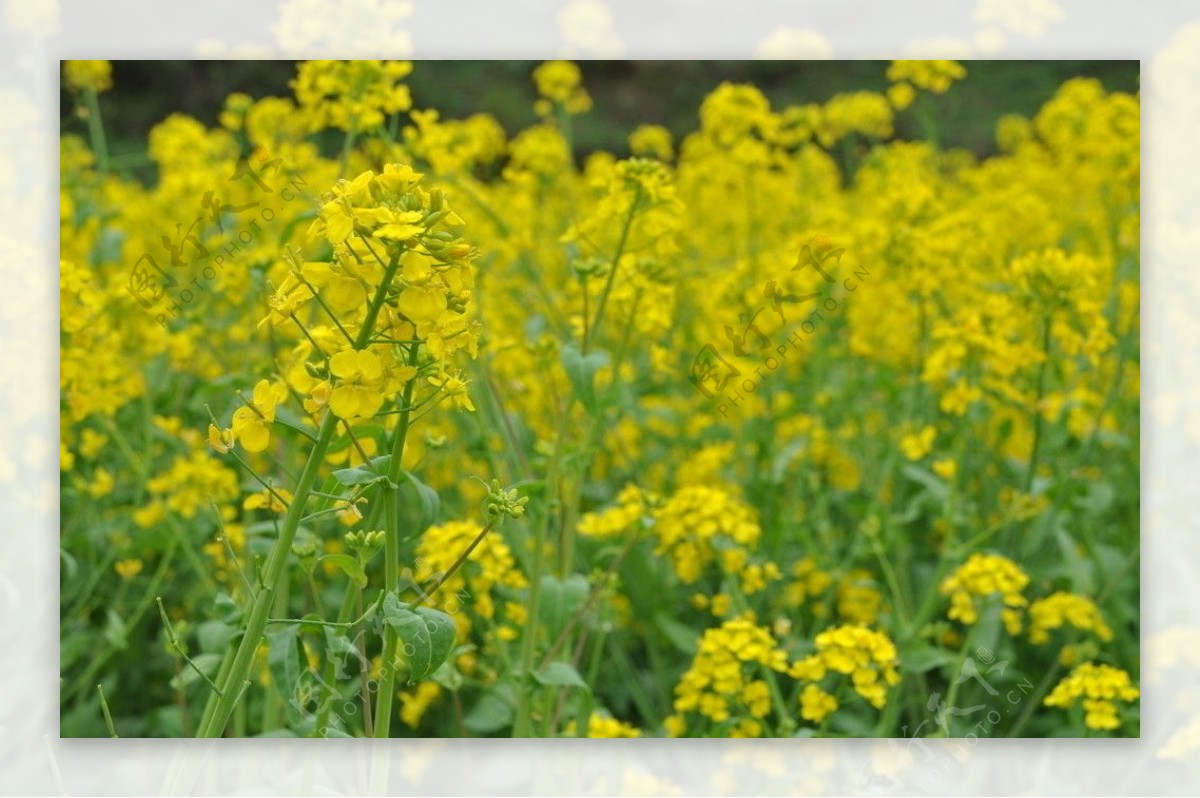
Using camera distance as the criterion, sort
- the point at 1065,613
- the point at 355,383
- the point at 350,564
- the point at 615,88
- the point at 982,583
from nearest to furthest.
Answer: the point at 355,383
the point at 350,564
the point at 982,583
the point at 1065,613
the point at 615,88

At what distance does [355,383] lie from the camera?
1.24m

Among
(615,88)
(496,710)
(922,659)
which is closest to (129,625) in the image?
(496,710)

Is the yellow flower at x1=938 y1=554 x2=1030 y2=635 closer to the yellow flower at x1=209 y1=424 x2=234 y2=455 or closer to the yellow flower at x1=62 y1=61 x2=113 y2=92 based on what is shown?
the yellow flower at x1=209 y1=424 x2=234 y2=455

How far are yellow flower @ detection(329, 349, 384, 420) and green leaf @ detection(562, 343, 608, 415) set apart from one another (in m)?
0.58

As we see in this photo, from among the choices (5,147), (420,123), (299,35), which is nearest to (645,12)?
(420,123)

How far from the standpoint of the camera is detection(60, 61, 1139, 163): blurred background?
2.48 metres

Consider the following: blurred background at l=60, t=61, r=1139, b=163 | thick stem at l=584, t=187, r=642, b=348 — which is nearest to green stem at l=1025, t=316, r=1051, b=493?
blurred background at l=60, t=61, r=1139, b=163

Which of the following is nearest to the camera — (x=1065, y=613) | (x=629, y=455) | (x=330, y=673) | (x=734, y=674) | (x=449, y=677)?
(x=330, y=673)

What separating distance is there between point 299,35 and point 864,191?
2.08 metres

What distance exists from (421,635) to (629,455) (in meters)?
1.20

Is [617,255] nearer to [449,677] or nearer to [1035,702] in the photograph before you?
[449,677]

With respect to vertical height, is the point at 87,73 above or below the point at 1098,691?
above

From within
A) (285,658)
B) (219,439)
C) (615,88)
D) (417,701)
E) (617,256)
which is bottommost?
(417,701)

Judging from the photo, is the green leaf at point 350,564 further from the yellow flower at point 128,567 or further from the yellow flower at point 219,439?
the yellow flower at point 128,567
